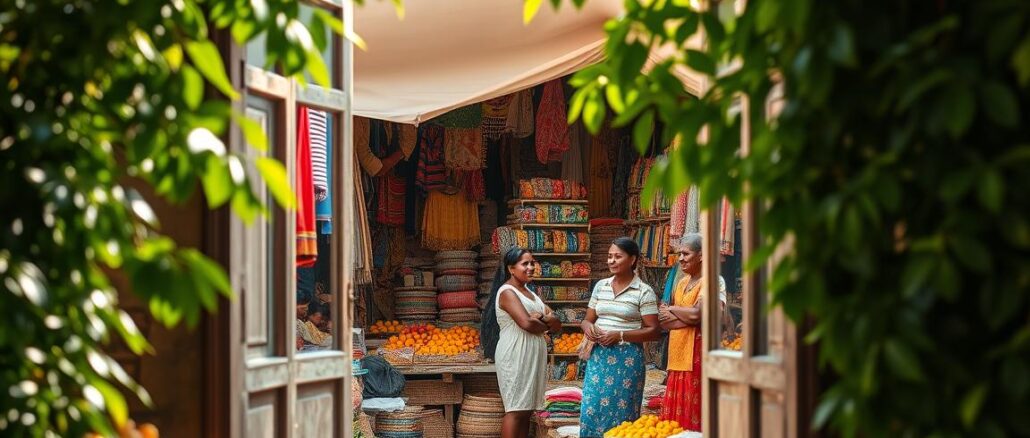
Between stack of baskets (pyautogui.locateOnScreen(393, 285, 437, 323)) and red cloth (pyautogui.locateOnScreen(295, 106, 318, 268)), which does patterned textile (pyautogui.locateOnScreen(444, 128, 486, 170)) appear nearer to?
stack of baskets (pyautogui.locateOnScreen(393, 285, 437, 323))

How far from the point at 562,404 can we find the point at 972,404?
6664mm

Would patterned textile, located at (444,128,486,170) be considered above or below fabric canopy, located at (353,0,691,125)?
below

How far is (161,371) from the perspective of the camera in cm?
391

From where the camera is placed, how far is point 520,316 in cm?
798

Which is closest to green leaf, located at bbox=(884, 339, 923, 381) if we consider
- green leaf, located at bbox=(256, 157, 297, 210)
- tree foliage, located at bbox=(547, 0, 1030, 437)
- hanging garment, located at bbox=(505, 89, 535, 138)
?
tree foliage, located at bbox=(547, 0, 1030, 437)

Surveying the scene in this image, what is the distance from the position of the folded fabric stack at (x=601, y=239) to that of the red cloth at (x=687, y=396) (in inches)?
160

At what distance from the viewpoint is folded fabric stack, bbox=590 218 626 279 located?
35.3 feet

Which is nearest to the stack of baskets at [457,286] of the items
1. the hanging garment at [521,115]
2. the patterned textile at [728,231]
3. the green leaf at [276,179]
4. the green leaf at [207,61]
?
the hanging garment at [521,115]

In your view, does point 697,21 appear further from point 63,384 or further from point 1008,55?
point 63,384

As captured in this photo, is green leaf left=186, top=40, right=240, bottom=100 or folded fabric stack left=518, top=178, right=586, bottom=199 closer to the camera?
green leaf left=186, top=40, right=240, bottom=100

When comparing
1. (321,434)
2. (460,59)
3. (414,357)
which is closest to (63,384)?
(321,434)

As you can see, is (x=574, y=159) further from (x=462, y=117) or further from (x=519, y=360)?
(x=519, y=360)

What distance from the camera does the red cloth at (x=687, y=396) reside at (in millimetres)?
6582

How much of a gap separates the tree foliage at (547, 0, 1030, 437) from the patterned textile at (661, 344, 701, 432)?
4319 millimetres
